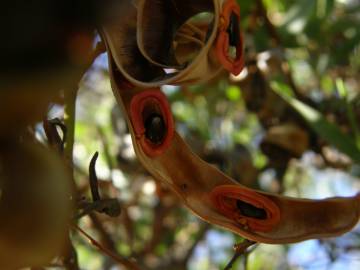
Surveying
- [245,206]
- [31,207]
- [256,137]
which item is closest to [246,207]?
[245,206]

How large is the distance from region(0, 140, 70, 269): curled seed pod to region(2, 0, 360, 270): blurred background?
3.23 feet

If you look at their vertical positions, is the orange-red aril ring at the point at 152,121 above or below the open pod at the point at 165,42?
below

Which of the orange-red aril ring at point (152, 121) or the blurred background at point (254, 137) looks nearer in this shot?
the orange-red aril ring at point (152, 121)

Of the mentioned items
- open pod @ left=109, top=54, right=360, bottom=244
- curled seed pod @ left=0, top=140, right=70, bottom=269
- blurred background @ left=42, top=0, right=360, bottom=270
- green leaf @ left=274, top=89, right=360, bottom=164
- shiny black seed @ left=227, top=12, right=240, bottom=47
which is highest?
curled seed pod @ left=0, top=140, right=70, bottom=269

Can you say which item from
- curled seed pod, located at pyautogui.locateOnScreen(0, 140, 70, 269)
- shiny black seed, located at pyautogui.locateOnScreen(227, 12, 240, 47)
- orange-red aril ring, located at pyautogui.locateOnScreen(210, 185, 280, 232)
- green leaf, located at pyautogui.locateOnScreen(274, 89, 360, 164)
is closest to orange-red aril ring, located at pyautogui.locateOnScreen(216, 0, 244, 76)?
shiny black seed, located at pyautogui.locateOnScreen(227, 12, 240, 47)

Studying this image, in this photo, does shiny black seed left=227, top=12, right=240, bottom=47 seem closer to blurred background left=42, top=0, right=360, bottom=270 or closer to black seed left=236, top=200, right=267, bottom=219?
black seed left=236, top=200, right=267, bottom=219

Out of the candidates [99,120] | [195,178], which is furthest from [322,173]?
[195,178]

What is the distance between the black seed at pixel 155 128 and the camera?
0.62m

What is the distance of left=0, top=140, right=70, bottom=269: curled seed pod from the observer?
0.86 feet

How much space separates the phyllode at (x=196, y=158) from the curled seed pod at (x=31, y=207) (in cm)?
28

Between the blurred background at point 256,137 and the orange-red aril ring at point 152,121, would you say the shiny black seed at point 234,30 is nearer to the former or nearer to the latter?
the orange-red aril ring at point 152,121

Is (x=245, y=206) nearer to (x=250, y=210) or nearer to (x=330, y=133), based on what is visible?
(x=250, y=210)

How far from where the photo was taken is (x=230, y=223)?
662 millimetres

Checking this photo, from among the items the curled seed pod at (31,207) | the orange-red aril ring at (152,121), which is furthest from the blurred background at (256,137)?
the curled seed pod at (31,207)
